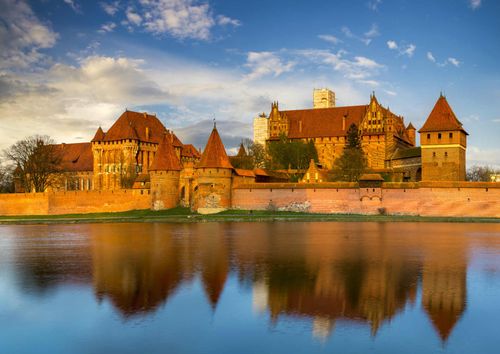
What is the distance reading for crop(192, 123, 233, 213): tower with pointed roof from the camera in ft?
137

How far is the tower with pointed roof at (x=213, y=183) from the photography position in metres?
41.9

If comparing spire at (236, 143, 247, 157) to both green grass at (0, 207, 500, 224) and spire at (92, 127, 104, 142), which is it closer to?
spire at (92, 127, 104, 142)

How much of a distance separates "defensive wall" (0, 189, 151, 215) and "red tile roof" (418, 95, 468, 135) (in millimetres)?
24131

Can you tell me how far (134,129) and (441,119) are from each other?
106ft

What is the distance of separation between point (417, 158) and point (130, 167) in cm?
2904

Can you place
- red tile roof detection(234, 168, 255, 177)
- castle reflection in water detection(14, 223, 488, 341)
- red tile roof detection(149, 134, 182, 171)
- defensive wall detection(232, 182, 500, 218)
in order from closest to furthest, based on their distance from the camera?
castle reflection in water detection(14, 223, 488, 341), defensive wall detection(232, 182, 500, 218), red tile roof detection(234, 168, 255, 177), red tile roof detection(149, 134, 182, 171)

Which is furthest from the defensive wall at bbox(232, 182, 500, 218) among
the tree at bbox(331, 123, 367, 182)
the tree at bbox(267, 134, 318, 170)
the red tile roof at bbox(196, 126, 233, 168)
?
the tree at bbox(267, 134, 318, 170)

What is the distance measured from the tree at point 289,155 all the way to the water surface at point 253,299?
38.6m

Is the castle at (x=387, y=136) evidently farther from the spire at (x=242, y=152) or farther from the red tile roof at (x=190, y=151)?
the red tile roof at (x=190, y=151)

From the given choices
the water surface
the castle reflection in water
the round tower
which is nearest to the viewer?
the water surface

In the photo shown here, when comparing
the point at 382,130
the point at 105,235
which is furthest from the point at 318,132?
the point at 105,235

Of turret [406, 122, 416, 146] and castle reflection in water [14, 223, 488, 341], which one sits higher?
turret [406, 122, 416, 146]

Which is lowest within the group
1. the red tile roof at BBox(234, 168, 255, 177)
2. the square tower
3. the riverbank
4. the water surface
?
the water surface

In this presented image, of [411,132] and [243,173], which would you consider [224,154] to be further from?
[411,132]
